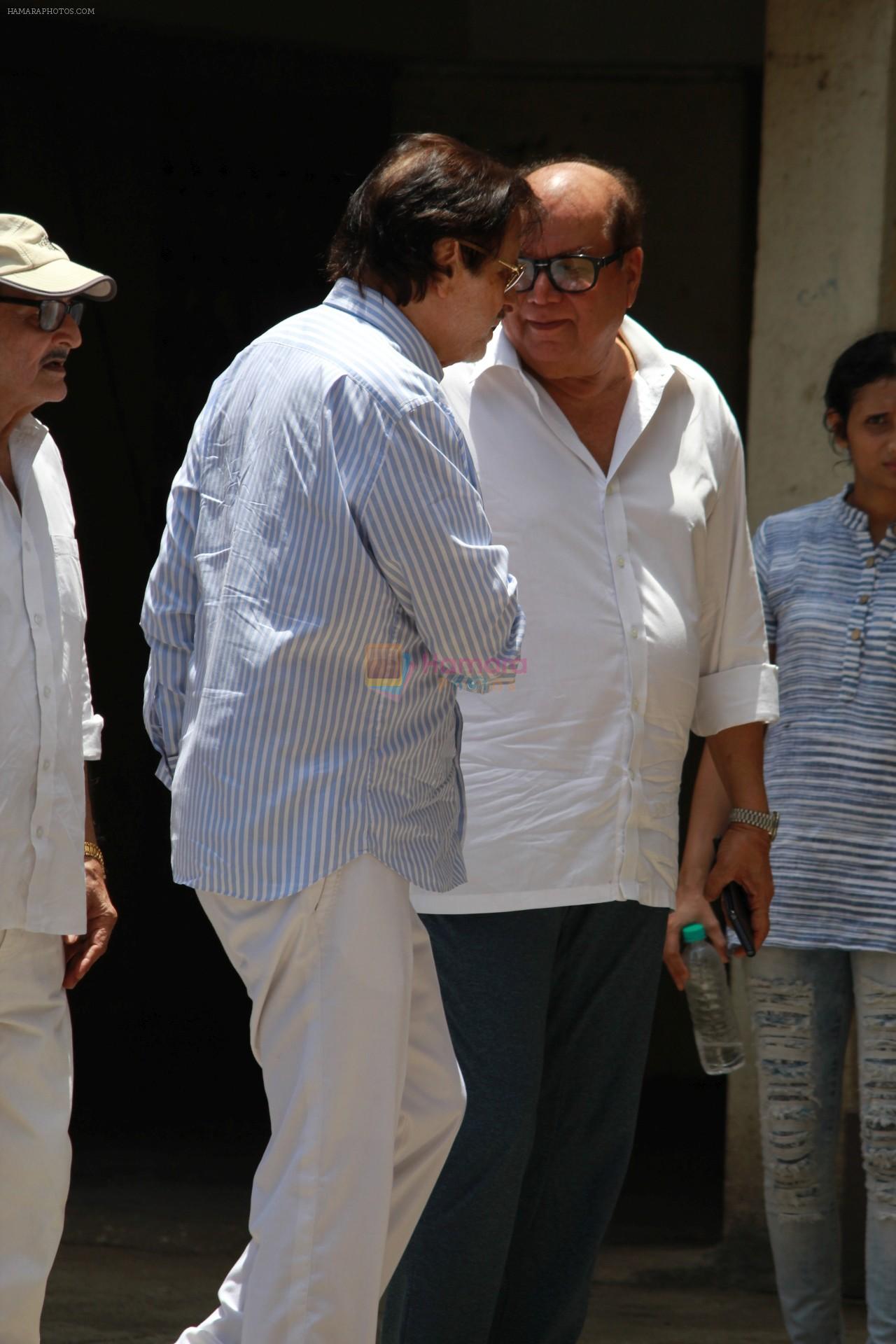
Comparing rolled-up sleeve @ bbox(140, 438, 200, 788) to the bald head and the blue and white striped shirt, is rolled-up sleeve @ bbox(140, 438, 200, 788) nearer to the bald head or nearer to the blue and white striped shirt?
the blue and white striped shirt

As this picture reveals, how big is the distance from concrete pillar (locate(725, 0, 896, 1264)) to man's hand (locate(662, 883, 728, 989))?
111cm

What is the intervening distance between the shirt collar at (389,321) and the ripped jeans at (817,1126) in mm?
1699

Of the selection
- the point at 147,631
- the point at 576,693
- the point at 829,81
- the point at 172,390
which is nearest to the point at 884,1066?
the point at 576,693

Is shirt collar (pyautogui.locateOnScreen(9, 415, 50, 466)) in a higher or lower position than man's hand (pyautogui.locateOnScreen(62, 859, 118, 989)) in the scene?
higher

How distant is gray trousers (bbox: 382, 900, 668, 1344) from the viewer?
301 cm

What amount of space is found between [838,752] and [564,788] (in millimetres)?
894

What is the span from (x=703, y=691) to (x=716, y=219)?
3.97 m

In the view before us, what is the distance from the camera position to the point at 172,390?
24.7 ft

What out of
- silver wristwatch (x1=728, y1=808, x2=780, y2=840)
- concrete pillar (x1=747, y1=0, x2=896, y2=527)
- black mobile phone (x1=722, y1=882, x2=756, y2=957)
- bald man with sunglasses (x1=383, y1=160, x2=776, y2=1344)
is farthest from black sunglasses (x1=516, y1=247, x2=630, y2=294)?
concrete pillar (x1=747, y1=0, x2=896, y2=527)

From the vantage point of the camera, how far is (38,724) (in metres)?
3.07

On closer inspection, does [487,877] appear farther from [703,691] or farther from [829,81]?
[829,81]

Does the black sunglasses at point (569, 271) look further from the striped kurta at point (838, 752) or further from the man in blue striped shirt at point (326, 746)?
the striped kurta at point (838, 752)

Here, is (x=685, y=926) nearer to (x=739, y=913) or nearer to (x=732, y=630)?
(x=739, y=913)

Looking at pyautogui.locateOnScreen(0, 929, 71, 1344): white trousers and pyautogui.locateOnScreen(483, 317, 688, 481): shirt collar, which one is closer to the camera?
pyautogui.locateOnScreen(0, 929, 71, 1344): white trousers
